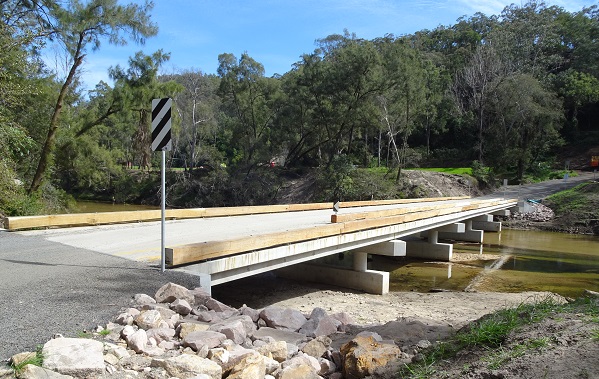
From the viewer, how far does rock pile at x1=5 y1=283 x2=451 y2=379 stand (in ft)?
13.6

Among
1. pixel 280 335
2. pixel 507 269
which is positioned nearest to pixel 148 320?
pixel 280 335

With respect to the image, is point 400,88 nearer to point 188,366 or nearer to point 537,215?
point 537,215

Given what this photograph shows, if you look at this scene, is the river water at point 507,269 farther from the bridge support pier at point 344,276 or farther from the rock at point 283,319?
the rock at point 283,319

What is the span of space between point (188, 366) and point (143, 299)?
2.01m

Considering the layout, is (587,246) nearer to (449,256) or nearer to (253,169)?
(449,256)

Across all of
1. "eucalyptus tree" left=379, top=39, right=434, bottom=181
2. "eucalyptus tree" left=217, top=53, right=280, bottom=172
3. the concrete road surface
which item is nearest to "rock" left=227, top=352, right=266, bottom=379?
the concrete road surface

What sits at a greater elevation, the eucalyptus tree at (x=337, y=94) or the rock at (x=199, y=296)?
the eucalyptus tree at (x=337, y=94)

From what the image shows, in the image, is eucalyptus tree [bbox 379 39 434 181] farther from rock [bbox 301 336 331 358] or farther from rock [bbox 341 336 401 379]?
rock [bbox 341 336 401 379]

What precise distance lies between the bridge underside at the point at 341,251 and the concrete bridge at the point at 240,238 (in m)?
0.02

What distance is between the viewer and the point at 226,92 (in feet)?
148

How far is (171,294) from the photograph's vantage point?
6.32m

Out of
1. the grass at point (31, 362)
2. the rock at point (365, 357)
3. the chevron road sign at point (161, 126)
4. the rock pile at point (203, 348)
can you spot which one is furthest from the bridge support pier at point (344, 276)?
the grass at point (31, 362)

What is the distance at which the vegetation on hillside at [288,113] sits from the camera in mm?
20641

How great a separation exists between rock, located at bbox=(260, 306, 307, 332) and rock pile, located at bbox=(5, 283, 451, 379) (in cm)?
2
